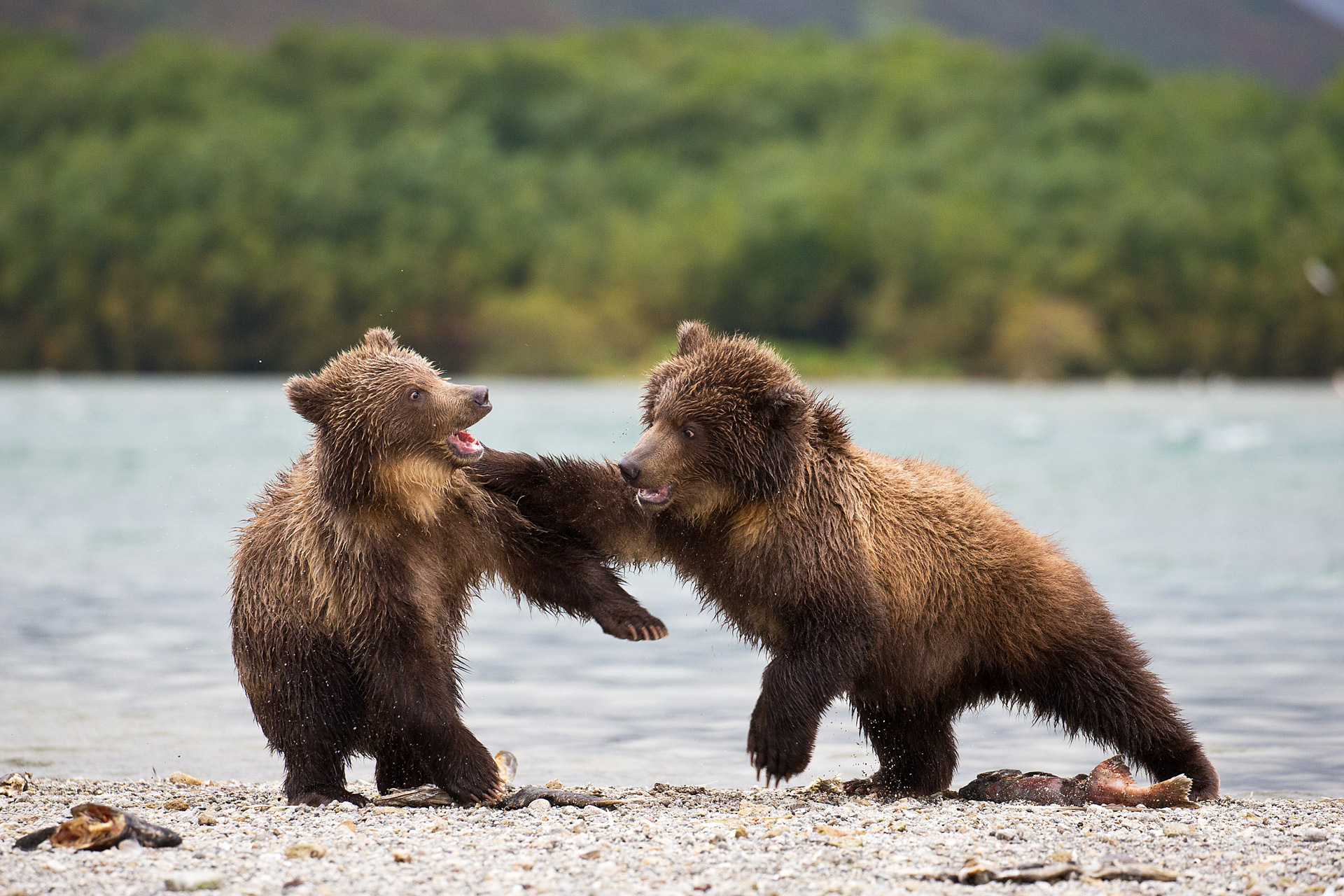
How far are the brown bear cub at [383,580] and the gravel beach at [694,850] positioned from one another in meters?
0.31

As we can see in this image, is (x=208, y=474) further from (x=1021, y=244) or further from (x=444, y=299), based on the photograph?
(x=1021, y=244)

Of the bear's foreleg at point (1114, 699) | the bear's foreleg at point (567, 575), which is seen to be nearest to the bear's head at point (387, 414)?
the bear's foreleg at point (567, 575)

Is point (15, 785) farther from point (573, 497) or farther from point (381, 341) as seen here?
point (573, 497)

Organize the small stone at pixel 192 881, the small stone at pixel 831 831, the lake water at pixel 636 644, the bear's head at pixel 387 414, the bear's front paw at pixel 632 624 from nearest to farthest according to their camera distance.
Answer: the small stone at pixel 192 881
the small stone at pixel 831 831
the bear's head at pixel 387 414
the bear's front paw at pixel 632 624
the lake water at pixel 636 644

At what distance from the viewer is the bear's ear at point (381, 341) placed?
7.02 m

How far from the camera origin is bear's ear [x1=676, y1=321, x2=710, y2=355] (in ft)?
22.6

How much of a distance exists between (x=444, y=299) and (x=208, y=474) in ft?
231

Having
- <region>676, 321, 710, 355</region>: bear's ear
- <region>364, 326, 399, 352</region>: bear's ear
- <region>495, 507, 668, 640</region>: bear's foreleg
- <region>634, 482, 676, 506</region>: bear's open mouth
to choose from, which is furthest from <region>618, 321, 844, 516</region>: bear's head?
<region>364, 326, 399, 352</region>: bear's ear

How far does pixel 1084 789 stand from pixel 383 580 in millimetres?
3047

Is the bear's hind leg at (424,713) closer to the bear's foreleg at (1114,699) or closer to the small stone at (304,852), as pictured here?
the small stone at (304,852)

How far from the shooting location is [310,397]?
6.62 m

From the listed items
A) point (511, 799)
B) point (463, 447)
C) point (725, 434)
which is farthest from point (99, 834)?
point (725, 434)

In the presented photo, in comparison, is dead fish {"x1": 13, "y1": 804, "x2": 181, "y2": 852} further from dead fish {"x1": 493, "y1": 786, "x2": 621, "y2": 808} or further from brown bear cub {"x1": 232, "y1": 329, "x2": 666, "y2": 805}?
dead fish {"x1": 493, "y1": 786, "x2": 621, "y2": 808}

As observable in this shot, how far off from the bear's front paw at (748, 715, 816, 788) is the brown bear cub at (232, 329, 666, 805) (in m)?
0.71
